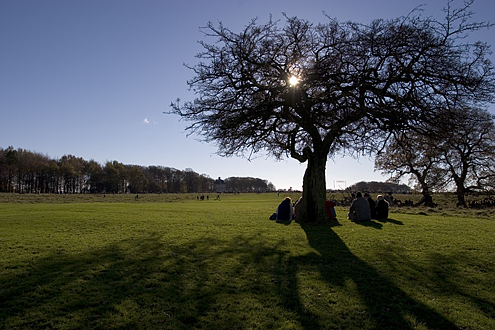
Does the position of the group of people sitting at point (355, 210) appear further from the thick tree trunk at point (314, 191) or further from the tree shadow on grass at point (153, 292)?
the tree shadow on grass at point (153, 292)

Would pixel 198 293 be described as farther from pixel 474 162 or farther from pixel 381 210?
pixel 474 162

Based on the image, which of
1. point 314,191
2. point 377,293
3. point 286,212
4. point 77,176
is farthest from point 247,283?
point 77,176

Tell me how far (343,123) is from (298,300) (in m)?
9.82

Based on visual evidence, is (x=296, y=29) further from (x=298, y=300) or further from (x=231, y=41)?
(x=298, y=300)

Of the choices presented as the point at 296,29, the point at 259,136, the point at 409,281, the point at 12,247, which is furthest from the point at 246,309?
the point at 296,29

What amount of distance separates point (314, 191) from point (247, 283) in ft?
32.2

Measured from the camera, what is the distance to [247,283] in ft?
19.4

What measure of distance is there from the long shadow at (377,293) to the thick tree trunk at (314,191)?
19.5 ft

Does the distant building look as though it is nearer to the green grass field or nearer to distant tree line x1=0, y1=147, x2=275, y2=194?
distant tree line x1=0, y1=147, x2=275, y2=194

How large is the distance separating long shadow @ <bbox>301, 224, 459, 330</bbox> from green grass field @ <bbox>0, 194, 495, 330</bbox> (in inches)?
0.8

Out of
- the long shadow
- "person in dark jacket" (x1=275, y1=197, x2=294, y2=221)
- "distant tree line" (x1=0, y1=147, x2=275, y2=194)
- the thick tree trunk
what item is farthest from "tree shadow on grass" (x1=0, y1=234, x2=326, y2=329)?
"distant tree line" (x1=0, y1=147, x2=275, y2=194)

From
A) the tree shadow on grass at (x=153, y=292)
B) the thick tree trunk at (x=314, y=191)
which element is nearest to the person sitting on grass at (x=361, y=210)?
the thick tree trunk at (x=314, y=191)

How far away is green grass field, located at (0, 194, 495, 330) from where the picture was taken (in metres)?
4.44

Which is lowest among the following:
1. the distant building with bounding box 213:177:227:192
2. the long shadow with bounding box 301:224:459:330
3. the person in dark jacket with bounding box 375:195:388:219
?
the long shadow with bounding box 301:224:459:330
